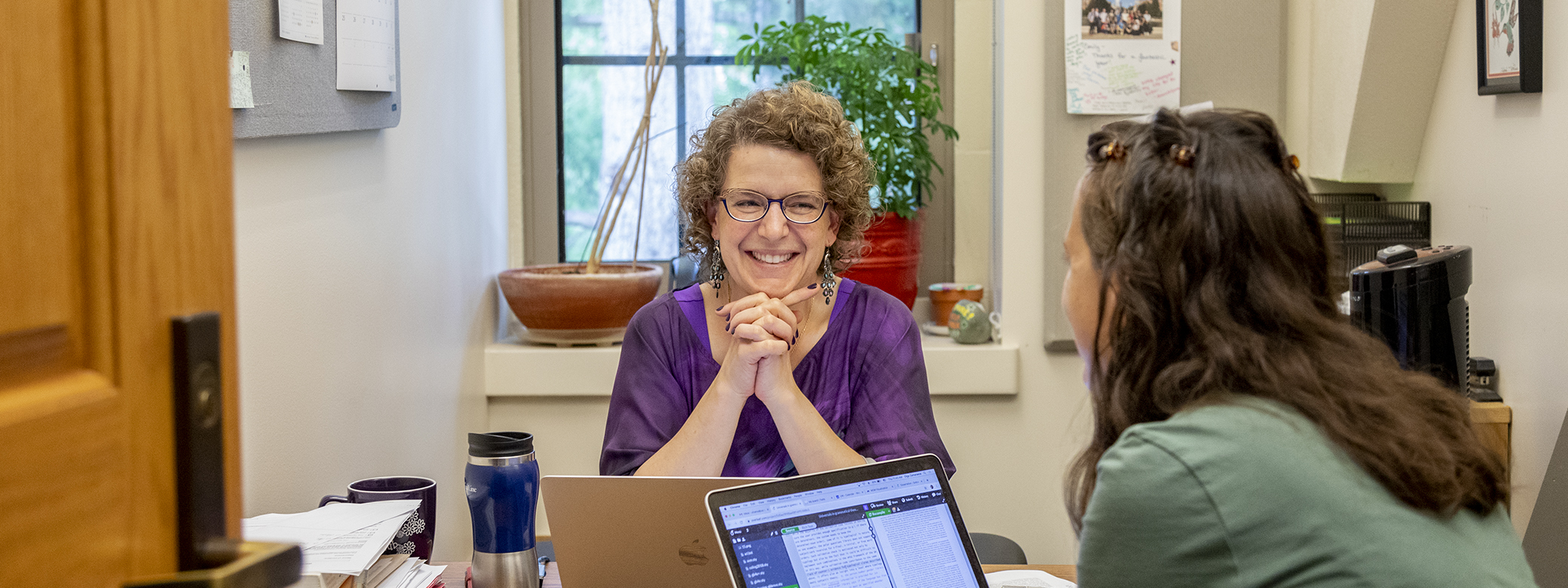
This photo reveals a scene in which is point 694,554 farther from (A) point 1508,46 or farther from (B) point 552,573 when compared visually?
(A) point 1508,46

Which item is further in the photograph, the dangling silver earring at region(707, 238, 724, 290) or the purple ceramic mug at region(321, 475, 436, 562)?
the dangling silver earring at region(707, 238, 724, 290)

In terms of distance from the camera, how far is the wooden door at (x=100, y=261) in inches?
16.6

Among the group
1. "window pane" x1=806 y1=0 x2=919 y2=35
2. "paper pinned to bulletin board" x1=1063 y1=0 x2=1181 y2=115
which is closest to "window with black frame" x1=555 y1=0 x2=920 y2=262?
"window pane" x1=806 y1=0 x2=919 y2=35

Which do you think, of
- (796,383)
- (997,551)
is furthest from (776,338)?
(997,551)

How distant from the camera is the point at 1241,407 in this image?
2.78 ft

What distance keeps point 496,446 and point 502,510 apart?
0.27 feet

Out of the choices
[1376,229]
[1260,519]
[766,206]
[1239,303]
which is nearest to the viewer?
[1260,519]

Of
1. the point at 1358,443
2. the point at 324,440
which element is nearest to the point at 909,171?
the point at 324,440

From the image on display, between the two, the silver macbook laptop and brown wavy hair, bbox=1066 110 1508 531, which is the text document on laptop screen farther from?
brown wavy hair, bbox=1066 110 1508 531

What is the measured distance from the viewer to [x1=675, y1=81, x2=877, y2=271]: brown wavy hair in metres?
1.76

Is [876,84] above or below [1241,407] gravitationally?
above

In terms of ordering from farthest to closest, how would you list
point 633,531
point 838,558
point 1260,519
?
point 633,531 < point 838,558 < point 1260,519

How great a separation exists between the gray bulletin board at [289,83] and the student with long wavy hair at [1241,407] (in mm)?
1070

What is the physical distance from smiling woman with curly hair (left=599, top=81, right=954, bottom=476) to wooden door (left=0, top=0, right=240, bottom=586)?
1153 mm
